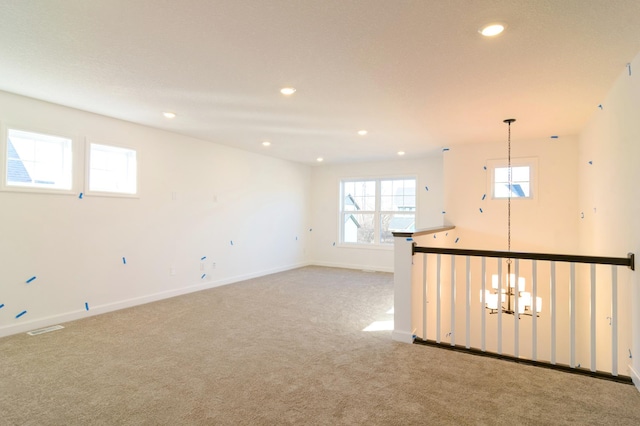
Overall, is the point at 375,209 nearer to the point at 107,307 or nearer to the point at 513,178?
the point at 513,178

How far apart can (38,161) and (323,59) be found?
10.8 feet

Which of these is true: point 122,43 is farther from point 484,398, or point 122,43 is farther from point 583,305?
point 583,305

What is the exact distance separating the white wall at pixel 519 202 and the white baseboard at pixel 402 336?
2951 mm

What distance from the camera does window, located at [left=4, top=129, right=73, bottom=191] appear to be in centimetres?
343

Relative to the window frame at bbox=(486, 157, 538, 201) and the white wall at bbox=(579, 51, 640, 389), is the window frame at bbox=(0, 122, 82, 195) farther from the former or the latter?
the window frame at bbox=(486, 157, 538, 201)

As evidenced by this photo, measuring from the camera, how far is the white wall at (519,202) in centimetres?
488

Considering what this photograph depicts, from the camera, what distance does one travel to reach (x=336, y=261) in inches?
307

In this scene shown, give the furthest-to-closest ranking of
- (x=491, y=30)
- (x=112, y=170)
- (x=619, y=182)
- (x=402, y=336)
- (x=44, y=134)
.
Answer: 1. (x=112, y=170)
2. (x=44, y=134)
3. (x=402, y=336)
4. (x=619, y=182)
5. (x=491, y=30)

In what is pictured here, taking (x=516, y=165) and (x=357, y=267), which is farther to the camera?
(x=357, y=267)

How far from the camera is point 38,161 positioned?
11.9 feet

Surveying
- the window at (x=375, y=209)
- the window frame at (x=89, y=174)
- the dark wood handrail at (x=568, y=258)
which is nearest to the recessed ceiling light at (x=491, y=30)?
the dark wood handrail at (x=568, y=258)

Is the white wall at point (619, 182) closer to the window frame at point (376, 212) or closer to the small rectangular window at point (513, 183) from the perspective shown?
the small rectangular window at point (513, 183)

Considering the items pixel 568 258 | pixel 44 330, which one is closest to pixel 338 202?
pixel 568 258

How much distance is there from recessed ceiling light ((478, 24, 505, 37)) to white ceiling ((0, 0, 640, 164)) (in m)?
0.05
